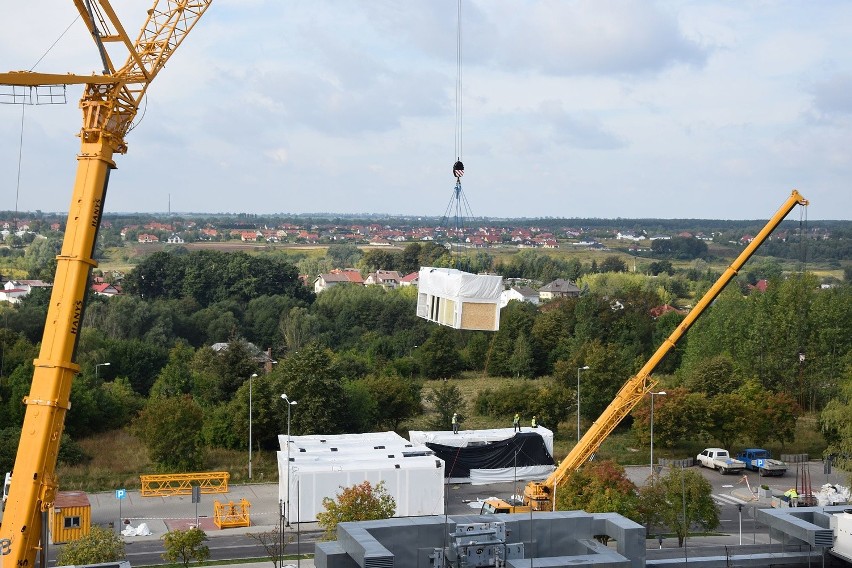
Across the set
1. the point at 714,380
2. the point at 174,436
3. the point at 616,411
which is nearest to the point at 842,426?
the point at 714,380

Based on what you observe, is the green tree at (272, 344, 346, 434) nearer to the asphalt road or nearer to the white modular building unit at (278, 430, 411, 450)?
the asphalt road

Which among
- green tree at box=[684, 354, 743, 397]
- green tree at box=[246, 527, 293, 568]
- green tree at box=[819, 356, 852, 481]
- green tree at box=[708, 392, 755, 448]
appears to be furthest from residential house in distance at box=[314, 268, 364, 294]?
green tree at box=[246, 527, 293, 568]

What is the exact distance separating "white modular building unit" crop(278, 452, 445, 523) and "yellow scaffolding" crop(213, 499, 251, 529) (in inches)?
45.1

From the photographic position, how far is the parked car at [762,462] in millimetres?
39219

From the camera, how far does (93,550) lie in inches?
974

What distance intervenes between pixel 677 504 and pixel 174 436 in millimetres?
18174

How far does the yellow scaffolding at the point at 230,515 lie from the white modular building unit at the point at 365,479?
3.76 ft

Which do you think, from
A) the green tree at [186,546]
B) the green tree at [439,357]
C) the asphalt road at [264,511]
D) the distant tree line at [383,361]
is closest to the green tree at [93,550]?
the green tree at [186,546]

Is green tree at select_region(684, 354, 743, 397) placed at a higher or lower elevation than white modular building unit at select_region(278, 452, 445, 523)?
higher

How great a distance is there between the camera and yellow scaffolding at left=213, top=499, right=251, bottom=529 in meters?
31.8

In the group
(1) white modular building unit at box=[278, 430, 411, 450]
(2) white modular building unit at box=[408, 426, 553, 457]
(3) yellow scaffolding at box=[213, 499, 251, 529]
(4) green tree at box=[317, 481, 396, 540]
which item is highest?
(1) white modular building unit at box=[278, 430, 411, 450]

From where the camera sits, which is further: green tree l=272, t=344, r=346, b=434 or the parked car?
green tree l=272, t=344, r=346, b=434

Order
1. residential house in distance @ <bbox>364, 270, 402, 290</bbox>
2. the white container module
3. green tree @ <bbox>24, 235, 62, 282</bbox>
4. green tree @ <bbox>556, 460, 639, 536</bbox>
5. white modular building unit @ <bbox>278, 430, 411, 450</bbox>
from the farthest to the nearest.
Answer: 1. residential house in distance @ <bbox>364, 270, 402, 290</bbox>
2. green tree @ <bbox>24, 235, 62, 282</bbox>
3. white modular building unit @ <bbox>278, 430, 411, 450</bbox>
4. green tree @ <bbox>556, 460, 639, 536</bbox>
5. the white container module

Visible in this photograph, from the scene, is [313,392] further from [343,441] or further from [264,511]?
[264,511]
